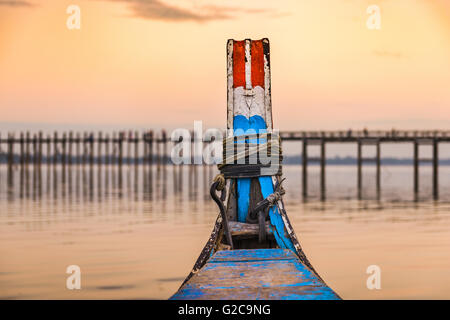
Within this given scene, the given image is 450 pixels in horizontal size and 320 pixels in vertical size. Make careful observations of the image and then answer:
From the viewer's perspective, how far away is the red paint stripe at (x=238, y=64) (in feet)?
20.4

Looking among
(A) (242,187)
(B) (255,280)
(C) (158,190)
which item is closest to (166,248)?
(A) (242,187)

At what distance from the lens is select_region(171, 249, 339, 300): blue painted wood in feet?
12.5

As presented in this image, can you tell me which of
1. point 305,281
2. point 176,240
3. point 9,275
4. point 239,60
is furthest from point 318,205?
point 305,281

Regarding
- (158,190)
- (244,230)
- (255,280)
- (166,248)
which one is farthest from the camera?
(158,190)

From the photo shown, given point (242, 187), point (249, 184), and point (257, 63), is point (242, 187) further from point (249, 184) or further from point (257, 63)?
point (257, 63)

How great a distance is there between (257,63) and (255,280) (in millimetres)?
2809

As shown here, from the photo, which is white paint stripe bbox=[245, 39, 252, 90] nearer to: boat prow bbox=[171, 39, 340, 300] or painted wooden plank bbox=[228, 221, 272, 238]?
boat prow bbox=[171, 39, 340, 300]

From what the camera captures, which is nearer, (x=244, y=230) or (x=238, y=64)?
(x=244, y=230)

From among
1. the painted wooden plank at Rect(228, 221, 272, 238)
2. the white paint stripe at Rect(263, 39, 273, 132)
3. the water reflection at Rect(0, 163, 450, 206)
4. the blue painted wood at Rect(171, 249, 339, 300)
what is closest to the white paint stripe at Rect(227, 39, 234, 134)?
the white paint stripe at Rect(263, 39, 273, 132)

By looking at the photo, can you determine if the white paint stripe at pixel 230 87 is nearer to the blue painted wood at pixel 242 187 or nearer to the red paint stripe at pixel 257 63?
the blue painted wood at pixel 242 187

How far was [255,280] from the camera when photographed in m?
4.18

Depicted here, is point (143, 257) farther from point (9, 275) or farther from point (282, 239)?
point (282, 239)

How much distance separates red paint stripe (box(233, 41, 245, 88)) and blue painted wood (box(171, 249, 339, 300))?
2.00 meters
